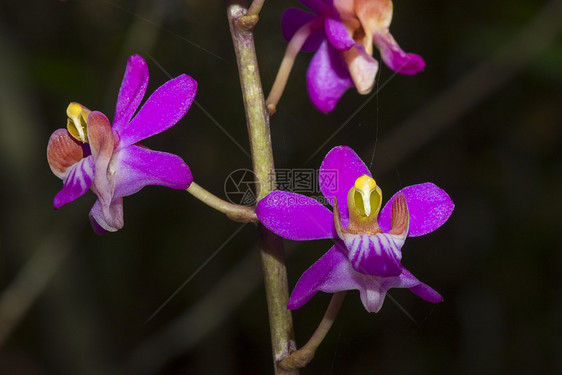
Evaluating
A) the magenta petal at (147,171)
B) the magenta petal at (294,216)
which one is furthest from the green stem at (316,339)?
the magenta petal at (147,171)

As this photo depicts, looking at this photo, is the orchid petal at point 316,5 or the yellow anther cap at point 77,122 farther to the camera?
the orchid petal at point 316,5

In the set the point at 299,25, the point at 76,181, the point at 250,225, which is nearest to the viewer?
the point at 76,181

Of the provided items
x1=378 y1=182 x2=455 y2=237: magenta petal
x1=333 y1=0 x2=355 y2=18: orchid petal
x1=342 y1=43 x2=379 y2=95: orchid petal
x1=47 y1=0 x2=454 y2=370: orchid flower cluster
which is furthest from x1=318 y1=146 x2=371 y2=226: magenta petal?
x1=333 y1=0 x2=355 y2=18: orchid petal

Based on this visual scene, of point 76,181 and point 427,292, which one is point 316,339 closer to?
point 427,292

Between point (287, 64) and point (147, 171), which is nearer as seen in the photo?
point (147, 171)

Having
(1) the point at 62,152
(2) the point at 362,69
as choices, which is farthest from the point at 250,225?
(1) the point at 62,152

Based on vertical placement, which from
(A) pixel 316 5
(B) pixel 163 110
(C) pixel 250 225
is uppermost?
(A) pixel 316 5

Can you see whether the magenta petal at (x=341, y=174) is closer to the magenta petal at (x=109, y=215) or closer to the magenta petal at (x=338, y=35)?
the magenta petal at (x=338, y=35)
